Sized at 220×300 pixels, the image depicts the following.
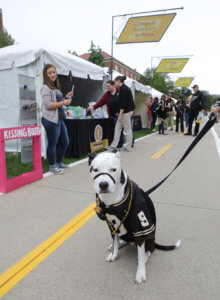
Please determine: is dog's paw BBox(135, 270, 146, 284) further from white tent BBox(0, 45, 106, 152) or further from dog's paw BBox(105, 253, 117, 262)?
white tent BBox(0, 45, 106, 152)

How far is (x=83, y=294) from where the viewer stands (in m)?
1.81

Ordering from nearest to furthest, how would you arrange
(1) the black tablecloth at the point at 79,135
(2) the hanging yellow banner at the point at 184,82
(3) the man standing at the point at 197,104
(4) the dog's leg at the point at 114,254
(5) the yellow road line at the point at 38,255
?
(5) the yellow road line at the point at 38,255
(4) the dog's leg at the point at 114,254
(1) the black tablecloth at the point at 79,135
(3) the man standing at the point at 197,104
(2) the hanging yellow banner at the point at 184,82

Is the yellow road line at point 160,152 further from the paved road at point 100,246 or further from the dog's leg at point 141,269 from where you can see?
the dog's leg at point 141,269

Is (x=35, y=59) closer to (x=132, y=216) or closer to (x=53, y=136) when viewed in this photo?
(x=53, y=136)

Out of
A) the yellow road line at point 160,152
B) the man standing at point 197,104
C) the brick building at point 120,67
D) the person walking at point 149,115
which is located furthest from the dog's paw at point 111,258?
the brick building at point 120,67

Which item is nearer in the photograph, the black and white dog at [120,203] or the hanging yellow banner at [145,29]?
the black and white dog at [120,203]

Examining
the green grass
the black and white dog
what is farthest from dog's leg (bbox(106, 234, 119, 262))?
the green grass

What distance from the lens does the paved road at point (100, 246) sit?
1858mm

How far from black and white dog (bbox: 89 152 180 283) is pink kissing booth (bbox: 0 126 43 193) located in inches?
99.5

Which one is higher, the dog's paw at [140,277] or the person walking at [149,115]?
the person walking at [149,115]

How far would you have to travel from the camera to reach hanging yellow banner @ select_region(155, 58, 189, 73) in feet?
67.8

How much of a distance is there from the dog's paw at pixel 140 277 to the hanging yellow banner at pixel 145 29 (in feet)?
35.9

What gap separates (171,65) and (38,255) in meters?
21.8

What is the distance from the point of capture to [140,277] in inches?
75.8
